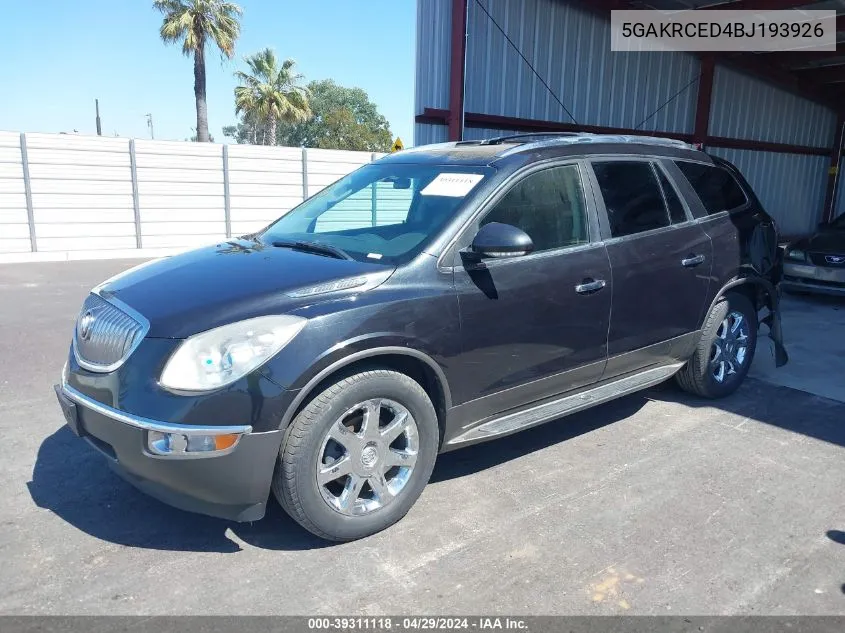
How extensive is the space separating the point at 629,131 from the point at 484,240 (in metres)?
12.7

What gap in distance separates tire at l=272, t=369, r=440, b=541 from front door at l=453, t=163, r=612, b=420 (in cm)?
34

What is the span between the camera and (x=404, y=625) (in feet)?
8.62

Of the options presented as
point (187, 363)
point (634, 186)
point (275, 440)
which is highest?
point (634, 186)

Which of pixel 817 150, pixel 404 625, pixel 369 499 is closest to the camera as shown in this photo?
pixel 404 625

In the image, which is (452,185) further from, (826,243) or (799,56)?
(799,56)

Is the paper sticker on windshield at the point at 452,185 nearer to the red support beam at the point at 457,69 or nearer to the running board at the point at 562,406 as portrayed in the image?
the running board at the point at 562,406

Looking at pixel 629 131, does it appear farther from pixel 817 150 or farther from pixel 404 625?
pixel 404 625

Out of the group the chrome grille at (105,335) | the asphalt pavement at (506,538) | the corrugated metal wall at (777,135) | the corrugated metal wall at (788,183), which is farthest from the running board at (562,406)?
the corrugated metal wall at (788,183)

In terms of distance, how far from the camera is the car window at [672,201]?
465 centimetres

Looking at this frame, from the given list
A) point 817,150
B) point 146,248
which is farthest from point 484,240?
point 817,150

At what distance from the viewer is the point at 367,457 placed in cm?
319

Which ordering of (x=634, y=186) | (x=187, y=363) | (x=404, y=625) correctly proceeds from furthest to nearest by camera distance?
1. (x=634, y=186)
2. (x=187, y=363)
3. (x=404, y=625)

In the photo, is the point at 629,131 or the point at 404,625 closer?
the point at 404,625

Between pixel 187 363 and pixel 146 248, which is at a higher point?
pixel 187 363
